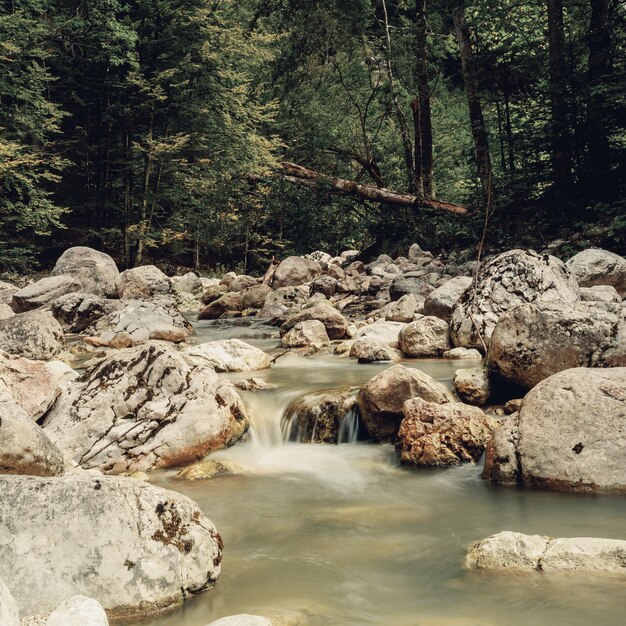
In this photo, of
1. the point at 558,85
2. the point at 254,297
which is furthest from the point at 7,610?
the point at 558,85

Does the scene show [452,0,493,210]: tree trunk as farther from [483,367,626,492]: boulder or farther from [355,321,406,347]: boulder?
[483,367,626,492]: boulder

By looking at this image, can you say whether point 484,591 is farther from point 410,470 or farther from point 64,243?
point 64,243

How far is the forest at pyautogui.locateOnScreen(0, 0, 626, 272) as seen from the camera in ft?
45.3

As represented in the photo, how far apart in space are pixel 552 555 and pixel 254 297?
1277 cm

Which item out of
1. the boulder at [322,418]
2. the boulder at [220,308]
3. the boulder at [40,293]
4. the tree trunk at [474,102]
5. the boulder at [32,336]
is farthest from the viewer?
the tree trunk at [474,102]

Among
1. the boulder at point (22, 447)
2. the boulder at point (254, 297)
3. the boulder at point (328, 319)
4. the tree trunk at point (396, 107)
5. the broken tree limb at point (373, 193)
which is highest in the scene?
the tree trunk at point (396, 107)

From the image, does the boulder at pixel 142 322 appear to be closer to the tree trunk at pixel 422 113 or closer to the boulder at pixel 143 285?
the boulder at pixel 143 285

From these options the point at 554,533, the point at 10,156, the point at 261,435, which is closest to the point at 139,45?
the point at 10,156

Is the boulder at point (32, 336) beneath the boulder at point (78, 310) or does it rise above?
beneath

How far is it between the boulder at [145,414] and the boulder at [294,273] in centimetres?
1147

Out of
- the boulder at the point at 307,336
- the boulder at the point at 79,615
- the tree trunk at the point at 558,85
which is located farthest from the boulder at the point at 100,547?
the tree trunk at the point at 558,85

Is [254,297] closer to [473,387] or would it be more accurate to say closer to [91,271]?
[91,271]

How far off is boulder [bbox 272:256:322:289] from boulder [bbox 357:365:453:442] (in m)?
11.5

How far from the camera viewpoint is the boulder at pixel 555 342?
581 centimetres
